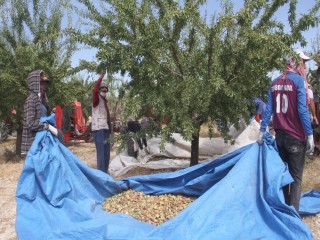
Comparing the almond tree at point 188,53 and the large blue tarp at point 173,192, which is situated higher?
the almond tree at point 188,53

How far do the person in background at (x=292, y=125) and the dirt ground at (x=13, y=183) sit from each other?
1.99 ft

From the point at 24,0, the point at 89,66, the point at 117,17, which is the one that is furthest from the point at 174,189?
the point at 24,0

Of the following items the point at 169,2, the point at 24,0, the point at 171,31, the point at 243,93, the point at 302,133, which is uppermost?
the point at 24,0

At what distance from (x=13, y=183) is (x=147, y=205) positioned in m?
3.35

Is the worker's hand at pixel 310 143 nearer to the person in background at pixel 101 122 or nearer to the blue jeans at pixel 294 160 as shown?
the blue jeans at pixel 294 160

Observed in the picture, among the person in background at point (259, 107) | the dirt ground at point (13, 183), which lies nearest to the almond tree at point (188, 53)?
the person in background at point (259, 107)

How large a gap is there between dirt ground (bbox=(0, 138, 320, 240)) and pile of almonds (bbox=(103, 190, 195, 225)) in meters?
1.12

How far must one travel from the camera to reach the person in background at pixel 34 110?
172 inches

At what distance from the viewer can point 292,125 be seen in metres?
3.70

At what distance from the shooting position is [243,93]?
16.0ft

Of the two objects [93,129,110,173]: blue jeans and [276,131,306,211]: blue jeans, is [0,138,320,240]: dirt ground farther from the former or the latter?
[93,129,110,173]: blue jeans

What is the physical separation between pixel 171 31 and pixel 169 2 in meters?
0.37

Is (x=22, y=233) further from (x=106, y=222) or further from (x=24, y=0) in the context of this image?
(x=24, y=0)

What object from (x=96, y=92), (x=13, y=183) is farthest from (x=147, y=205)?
(x=13, y=183)
